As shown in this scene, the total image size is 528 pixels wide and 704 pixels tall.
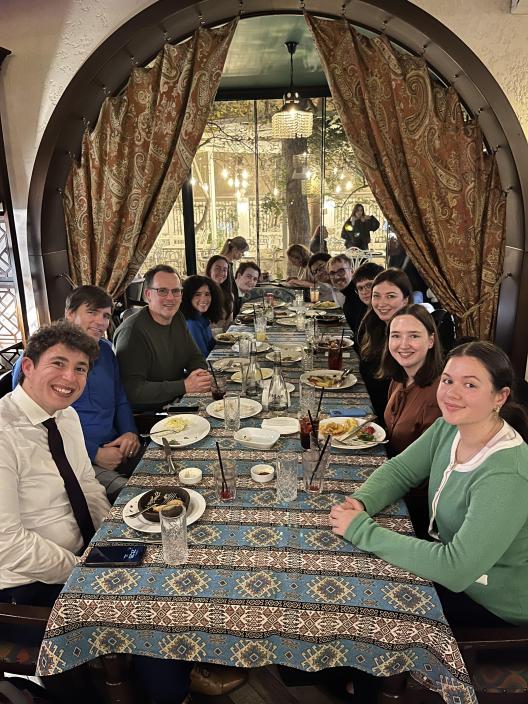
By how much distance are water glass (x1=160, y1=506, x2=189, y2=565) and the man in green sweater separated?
3.87 ft

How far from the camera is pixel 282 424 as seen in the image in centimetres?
197

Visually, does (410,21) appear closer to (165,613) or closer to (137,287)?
(165,613)

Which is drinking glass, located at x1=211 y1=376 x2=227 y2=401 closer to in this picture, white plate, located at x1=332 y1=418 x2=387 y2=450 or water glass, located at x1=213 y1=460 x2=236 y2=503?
white plate, located at x1=332 y1=418 x2=387 y2=450

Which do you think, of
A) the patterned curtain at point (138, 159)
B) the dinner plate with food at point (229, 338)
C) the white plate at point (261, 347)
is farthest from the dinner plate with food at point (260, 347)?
the patterned curtain at point (138, 159)

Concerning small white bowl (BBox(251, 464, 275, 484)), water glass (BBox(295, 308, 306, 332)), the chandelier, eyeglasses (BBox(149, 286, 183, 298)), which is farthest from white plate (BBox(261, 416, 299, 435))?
the chandelier

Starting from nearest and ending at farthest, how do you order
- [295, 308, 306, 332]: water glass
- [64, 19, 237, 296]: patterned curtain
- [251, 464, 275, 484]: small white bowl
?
[251, 464, 275, 484]: small white bowl
[64, 19, 237, 296]: patterned curtain
[295, 308, 306, 332]: water glass

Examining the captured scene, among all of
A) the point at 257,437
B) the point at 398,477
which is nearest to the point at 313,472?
the point at 398,477

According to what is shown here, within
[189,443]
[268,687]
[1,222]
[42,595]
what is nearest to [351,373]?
[189,443]

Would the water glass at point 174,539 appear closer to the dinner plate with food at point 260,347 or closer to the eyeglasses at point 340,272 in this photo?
the dinner plate with food at point 260,347

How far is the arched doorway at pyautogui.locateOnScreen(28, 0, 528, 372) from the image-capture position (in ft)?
9.61

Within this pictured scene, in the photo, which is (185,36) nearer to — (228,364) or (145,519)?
(228,364)

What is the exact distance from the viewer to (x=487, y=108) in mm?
2977

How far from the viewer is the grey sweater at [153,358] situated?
2572 millimetres

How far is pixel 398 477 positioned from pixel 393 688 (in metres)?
0.54
